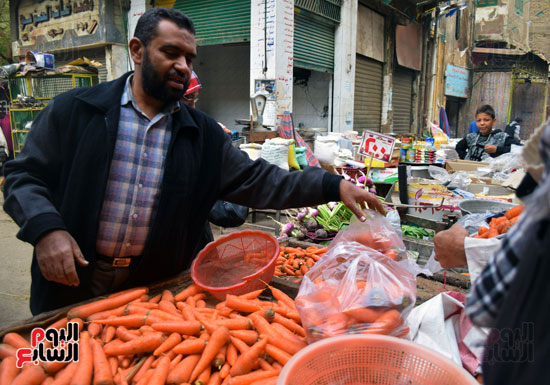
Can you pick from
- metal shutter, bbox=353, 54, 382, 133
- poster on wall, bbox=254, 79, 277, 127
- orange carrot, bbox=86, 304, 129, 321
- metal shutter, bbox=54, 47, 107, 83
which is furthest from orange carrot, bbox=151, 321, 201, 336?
metal shutter, bbox=353, 54, 382, 133

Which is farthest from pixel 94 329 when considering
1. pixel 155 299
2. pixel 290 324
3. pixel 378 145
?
pixel 378 145

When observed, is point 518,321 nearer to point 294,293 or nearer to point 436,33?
point 294,293

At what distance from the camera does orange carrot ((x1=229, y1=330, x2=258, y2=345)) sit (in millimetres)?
1607

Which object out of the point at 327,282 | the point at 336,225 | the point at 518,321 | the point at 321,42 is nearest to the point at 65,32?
the point at 321,42

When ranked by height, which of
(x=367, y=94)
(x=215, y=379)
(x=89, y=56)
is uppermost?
(x=89, y=56)

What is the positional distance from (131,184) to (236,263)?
2.57 feet

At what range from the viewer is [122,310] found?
1785 mm

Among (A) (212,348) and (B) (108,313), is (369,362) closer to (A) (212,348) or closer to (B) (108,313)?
(A) (212,348)

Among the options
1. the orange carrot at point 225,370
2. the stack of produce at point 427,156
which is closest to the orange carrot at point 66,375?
the orange carrot at point 225,370

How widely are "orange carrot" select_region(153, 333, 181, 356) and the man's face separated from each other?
1229 mm

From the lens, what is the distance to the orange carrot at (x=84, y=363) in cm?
139

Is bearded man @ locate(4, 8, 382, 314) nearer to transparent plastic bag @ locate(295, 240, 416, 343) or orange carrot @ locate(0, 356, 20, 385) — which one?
transparent plastic bag @ locate(295, 240, 416, 343)

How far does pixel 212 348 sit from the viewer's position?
5.05ft

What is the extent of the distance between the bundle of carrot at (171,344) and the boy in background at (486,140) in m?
5.77
